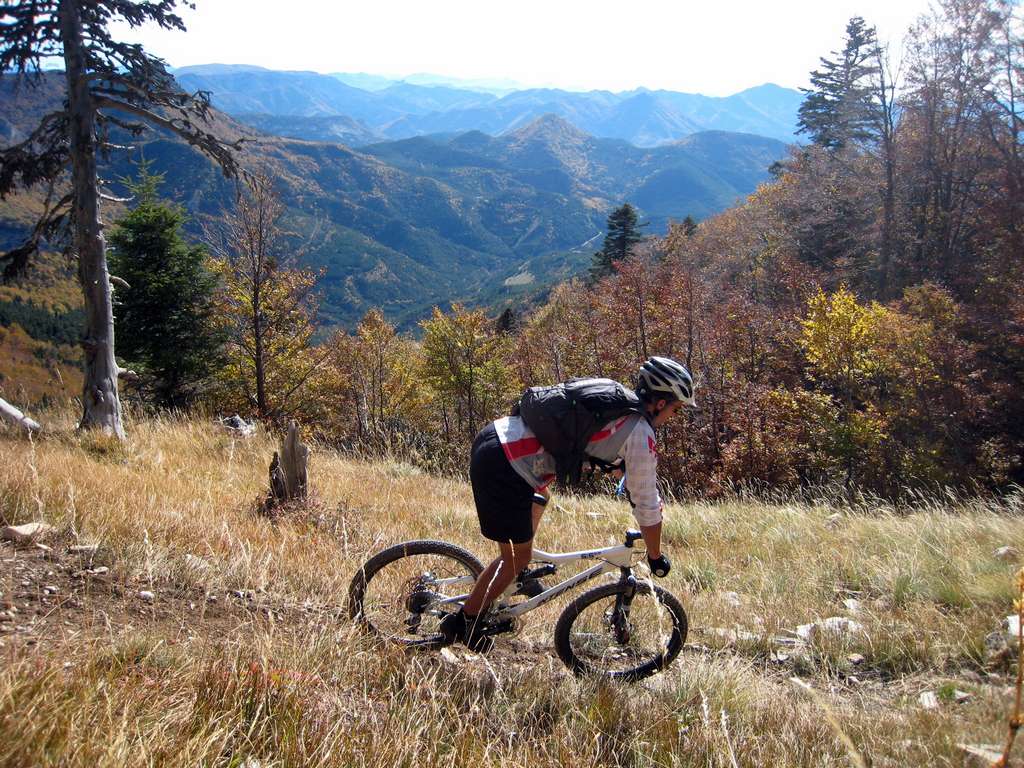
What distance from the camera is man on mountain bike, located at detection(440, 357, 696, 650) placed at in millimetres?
3180

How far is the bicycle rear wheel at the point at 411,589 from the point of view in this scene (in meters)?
3.66

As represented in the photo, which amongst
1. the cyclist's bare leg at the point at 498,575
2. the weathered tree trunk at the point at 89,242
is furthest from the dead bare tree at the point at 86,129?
the cyclist's bare leg at the point at 498,575

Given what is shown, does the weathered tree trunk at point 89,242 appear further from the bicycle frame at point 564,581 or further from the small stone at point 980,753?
the small stone at point 980,753

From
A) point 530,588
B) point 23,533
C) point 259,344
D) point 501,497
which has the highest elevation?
point 501,497

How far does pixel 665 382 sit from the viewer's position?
3346 mm

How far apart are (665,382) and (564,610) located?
1.47m

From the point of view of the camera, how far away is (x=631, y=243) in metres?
46.0

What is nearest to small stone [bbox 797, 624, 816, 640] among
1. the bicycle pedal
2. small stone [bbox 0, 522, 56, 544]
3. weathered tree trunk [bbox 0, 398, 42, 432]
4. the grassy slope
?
the grassy slope

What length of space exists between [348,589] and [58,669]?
6.35 ft

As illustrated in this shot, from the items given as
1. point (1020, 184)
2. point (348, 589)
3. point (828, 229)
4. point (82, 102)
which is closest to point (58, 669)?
point (348, 589)

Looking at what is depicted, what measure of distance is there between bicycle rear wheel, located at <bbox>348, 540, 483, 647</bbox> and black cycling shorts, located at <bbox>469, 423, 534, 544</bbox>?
650 millimetres

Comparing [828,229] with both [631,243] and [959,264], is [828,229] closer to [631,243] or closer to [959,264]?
[959,264]

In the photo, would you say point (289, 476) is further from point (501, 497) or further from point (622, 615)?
point (622, 615)

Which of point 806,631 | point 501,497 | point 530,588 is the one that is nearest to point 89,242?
point 501,497
